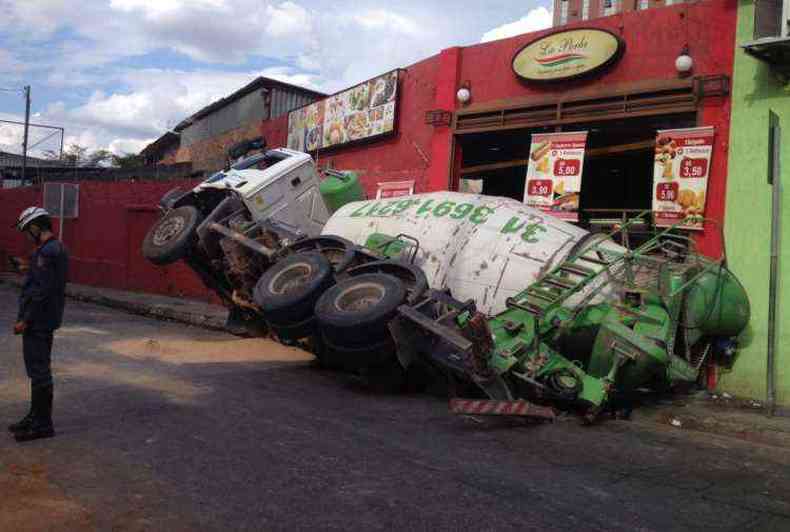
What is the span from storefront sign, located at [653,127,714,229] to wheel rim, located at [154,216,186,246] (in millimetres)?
6749

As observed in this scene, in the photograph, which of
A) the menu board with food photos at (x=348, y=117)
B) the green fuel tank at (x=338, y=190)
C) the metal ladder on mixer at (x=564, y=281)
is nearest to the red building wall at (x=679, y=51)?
the metal ladder on mixer at (x=564, y=281)

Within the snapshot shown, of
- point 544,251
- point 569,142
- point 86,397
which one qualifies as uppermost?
point 569,142

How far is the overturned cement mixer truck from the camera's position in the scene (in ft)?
23.9

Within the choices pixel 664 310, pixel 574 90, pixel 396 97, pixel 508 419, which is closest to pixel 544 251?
A: pixel 664 310

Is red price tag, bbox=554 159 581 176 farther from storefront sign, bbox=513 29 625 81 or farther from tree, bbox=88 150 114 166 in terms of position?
tree, bbox=88 150 114 166

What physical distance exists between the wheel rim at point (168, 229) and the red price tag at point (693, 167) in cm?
711

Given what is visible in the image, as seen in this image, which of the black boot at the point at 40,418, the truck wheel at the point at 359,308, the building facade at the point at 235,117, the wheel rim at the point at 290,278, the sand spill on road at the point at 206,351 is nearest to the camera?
the black boot at the point at 40,418

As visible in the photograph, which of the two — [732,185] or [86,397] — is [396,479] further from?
[732,185]

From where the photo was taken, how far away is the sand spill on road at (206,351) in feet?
34.3

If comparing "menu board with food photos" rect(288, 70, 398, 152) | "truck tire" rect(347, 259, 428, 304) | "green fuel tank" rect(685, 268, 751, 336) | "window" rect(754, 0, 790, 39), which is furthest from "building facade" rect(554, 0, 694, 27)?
"truck tire" rect(347, 259, 428, 304)

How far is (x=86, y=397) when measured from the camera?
738 centimetres

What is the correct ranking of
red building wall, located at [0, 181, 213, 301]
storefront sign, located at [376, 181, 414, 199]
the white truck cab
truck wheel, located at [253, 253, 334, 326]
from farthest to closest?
red building wall, located at [0, 181, 213, 301]
storefront sign, located at [376, 181, 414, 199]
the white truck cab
truck wheel, located at [253, 253, 334, 326]

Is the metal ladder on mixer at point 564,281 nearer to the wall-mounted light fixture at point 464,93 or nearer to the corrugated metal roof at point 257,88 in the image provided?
the wall-mounted light fixture at point 464,93

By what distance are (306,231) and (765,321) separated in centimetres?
652
